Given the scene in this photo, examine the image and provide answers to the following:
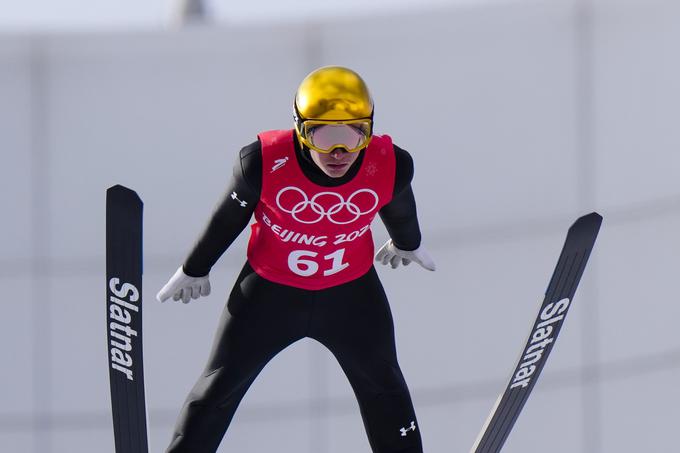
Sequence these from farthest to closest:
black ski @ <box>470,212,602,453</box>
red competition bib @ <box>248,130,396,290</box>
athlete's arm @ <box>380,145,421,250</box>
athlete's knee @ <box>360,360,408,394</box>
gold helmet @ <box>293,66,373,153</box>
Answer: black ski @ <box>470,212,602,453</box> → athlete's knee @ <box>360,360,408,394</box> → athlete's arm @ <box>380,145,421,250</box> → red competition bib @ <box>248,130,396,290</box> → gold helmet @ <box>293,66,373,153</box>

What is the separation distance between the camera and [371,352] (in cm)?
402

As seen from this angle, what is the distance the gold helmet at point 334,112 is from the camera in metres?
3.66

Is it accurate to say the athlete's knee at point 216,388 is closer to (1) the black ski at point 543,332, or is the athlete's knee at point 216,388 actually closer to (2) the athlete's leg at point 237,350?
(2) the athlete's leg at point 237,350

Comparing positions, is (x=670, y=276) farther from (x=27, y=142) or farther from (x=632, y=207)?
(x=27, y=142)

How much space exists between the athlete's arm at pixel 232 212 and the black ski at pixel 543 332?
3.27 feet

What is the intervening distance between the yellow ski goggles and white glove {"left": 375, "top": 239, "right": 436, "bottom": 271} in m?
0.66

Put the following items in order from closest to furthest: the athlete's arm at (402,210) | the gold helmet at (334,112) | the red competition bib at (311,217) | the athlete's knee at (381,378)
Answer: the gold helmet at (334,112)
the red competition bib at (311,217)
the athlete's arm at (402,210)
the athlete's knee at (381,378)

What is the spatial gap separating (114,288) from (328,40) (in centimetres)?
314

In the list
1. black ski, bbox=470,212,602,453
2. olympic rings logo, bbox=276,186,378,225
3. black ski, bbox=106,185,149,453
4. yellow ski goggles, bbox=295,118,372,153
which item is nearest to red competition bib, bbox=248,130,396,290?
olympic rings logo, bbox=276,186,378,225

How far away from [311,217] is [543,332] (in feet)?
2.99

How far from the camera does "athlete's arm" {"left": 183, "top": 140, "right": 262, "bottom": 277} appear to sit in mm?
3822

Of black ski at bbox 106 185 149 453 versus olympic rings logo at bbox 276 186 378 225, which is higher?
olympic rings logo at bbox 276 186 378 225

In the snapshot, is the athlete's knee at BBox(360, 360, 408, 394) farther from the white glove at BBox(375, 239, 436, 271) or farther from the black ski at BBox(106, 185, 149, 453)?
the black ski at BBox(106, 185, 149, 453)

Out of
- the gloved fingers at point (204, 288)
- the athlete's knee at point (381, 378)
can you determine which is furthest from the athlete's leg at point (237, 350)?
the athlete's knee at point (381, 378)
